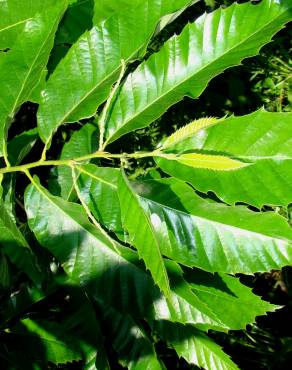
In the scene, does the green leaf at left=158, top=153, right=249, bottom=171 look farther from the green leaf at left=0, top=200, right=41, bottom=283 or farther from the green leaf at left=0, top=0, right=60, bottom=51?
the green leaf at left=0, top=0, right=60, bottom=51

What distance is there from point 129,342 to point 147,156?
0.82 m

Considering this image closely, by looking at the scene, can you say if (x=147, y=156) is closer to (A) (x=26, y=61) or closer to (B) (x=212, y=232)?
(B) (x=212, y=232)

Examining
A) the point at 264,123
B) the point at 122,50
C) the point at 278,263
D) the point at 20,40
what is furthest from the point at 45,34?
the point at 278,263

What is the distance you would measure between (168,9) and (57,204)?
0.56m

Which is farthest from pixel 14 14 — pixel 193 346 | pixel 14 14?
pixel 193 346

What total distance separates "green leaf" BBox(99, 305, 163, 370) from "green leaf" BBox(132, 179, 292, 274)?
708 mm

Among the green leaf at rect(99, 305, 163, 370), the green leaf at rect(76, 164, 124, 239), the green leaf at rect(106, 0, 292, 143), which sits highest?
the green leaf at rect(106, 0, 292, 143)

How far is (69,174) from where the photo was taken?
5.16ft

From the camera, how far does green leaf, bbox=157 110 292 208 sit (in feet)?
3.89

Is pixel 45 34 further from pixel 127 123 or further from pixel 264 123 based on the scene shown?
pixel 264 123

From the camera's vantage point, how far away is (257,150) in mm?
1196

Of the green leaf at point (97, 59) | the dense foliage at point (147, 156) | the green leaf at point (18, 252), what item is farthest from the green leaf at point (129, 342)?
the green leaf at point (97, 59)

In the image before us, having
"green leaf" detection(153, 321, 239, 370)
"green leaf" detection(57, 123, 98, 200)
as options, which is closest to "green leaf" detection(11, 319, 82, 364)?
"green leaf" detection(153, 321, 239, 370)

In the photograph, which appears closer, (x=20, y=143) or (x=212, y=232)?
(x=212, y=232)
